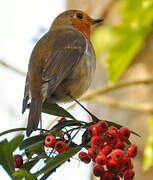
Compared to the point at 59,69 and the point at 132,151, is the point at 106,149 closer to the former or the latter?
the point at 132,151

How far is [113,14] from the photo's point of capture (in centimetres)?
456

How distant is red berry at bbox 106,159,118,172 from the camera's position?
65.4 inches

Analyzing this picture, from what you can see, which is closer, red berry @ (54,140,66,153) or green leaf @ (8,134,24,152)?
green leaf @ (8,134,24,152)

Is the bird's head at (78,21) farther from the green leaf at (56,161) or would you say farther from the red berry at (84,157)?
the green leaf at (56,161)

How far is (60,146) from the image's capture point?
175 centimetres

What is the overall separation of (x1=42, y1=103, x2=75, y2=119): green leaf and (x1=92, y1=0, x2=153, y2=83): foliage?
0.83 meters

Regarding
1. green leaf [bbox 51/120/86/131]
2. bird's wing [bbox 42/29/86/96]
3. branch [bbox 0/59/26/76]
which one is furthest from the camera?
branch [bbox 0/59/26/76]

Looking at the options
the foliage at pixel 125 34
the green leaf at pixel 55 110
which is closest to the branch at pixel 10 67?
the foliage at pixel 125 34

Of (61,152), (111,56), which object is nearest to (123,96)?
(111,56)

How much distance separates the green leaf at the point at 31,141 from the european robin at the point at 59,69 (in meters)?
0.41

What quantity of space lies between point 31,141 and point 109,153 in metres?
0.32

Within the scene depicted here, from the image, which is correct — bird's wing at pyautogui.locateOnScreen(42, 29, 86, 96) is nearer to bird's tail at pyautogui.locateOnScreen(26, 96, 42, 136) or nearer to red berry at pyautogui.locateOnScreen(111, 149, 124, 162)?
bird's tail at pyautogui.locateOnScreen(26, 96, 42, 136)

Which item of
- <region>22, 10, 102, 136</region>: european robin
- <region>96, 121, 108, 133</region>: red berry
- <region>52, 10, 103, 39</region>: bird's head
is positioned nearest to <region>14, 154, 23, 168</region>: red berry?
<region>96, 121, 108, 133</region>: red berry

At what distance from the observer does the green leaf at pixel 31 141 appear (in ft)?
5.79
